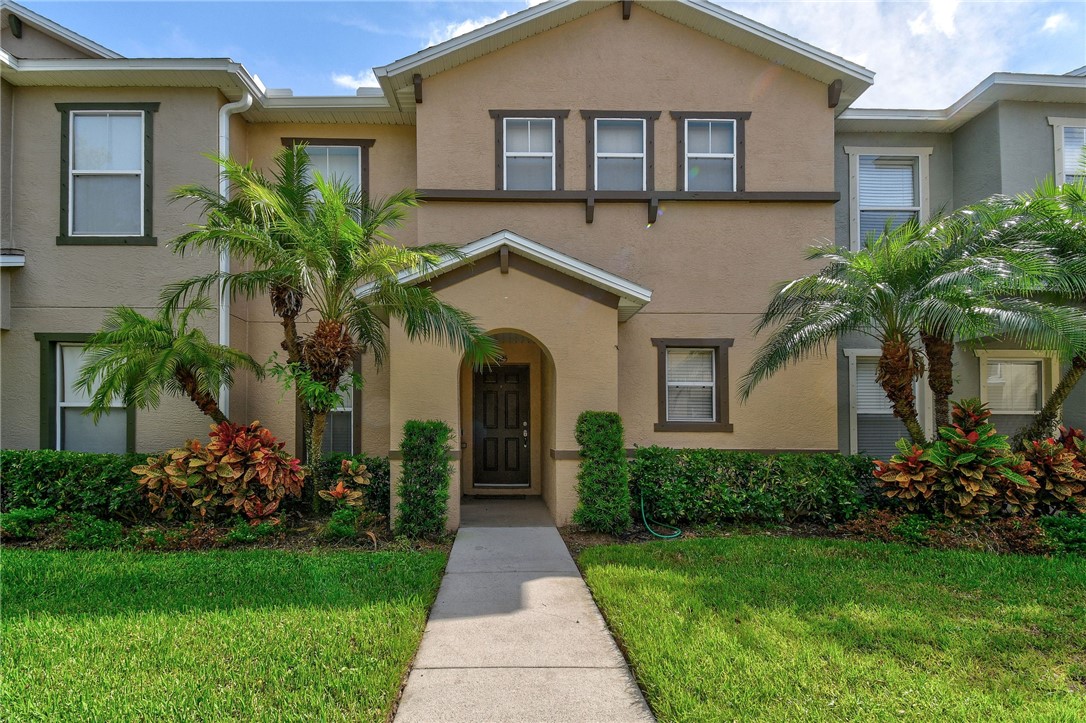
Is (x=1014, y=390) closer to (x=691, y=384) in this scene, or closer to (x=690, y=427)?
(x=691, y=384)

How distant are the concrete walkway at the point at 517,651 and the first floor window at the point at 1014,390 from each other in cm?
922

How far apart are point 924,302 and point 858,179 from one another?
460 cm

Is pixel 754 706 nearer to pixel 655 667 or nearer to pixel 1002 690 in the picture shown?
pixel 655 667

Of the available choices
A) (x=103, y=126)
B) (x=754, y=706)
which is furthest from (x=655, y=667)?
(x=103, y=126)

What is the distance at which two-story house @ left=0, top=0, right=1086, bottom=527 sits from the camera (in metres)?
9.57

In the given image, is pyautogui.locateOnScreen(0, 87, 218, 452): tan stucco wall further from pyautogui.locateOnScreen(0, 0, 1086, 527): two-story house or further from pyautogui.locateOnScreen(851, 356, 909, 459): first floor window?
pyautogui.locateOnScreen(851, 356, 909, 459): first floor window

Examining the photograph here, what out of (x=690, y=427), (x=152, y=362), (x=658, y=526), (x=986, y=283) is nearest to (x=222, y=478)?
(x=152, y=362)

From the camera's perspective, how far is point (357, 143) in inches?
420

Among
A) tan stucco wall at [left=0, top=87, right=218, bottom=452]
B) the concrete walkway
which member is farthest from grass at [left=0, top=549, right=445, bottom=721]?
tan stucco wall at [left=0, top=87, right=218, bottom=452]

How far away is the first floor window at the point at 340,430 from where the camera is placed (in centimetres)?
1053

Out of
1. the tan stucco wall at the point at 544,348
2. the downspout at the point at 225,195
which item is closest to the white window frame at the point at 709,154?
the tan stucco wall at the point at 544,348

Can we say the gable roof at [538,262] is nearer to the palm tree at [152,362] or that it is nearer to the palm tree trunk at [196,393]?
the palm tree at [152,362]

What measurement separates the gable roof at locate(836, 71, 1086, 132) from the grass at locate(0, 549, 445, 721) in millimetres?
10718

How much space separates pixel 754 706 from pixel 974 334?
20.0 ft
